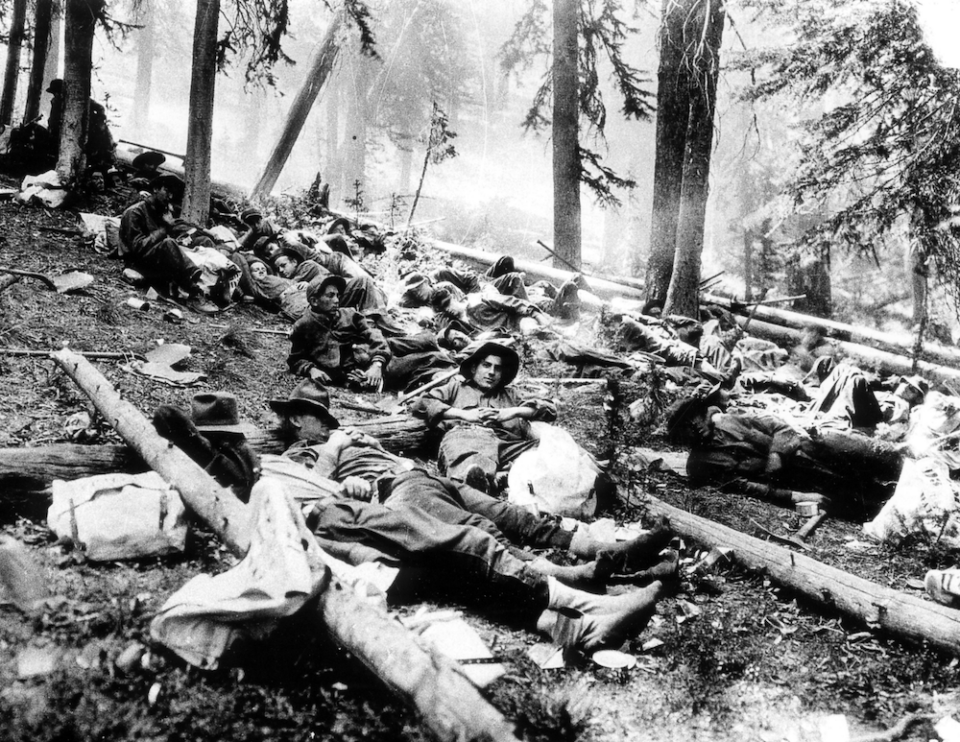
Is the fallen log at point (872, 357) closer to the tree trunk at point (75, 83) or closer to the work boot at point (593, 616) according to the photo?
the work boot at point (593, 616)

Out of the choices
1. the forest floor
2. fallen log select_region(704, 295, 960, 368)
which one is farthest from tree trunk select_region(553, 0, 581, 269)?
the forest floor

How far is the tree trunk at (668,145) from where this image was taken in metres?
10.2

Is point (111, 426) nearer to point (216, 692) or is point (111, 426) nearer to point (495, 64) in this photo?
point (216, 692)

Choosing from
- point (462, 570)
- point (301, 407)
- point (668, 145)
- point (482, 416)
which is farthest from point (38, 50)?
point (462, 570)

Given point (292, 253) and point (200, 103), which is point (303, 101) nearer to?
point (200, 103)

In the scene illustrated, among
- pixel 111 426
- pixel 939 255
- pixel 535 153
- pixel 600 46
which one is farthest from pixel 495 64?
pixel 111 426

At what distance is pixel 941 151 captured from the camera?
6.85 meters

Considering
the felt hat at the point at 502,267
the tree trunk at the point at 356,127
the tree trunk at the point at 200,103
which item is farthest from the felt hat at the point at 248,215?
the tree trunk at the point at 356,127

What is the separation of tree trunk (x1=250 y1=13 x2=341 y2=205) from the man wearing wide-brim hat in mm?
11212

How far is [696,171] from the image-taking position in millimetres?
9750

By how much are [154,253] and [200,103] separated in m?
3.01

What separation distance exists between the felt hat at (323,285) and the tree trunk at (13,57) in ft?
28.7

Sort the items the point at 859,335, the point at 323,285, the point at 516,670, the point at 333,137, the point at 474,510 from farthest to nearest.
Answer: the point at 333,137, the point at 859,335, the point at 323,285, the point at 474,510, the point at 516,670

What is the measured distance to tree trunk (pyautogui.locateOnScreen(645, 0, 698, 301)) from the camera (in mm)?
10250
